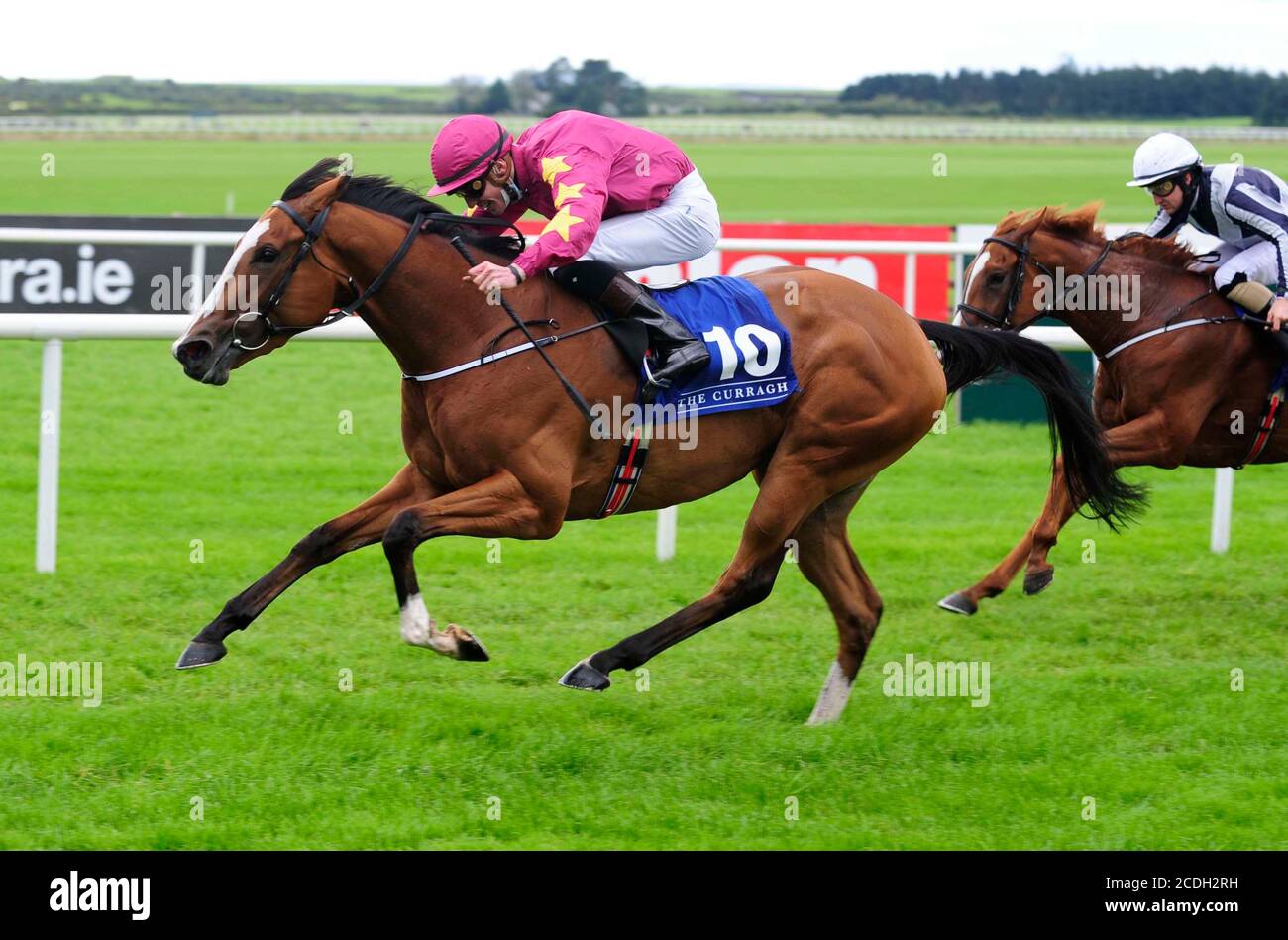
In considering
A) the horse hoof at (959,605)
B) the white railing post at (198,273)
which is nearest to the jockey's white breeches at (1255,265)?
the horse hoof at (959,605)

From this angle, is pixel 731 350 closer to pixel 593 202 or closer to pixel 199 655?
pixel 593 202

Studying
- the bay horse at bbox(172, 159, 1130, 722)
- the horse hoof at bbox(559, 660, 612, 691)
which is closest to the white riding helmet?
the bay horse at bbox(172, 159, 1130, 722)

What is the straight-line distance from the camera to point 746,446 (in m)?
4.29

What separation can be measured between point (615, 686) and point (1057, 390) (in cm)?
166

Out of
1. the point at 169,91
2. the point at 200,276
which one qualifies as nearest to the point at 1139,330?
the point at 200,276

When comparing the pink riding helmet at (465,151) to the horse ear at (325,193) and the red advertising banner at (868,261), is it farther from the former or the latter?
the red advertising banner at (868,261)

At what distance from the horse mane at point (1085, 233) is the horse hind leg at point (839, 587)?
156 centimetres

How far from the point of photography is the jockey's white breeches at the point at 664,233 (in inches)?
164

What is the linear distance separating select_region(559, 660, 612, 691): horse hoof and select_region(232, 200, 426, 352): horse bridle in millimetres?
1092

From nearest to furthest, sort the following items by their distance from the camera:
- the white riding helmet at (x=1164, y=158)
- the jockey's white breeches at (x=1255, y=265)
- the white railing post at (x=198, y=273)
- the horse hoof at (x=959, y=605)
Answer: the white riding helmet at (x=1164, y=158) < the jockey's white breeches at (x=1255, y=265) < the horse hoof at (x=959, y=605) < the white railing post at (x=198, y=273)

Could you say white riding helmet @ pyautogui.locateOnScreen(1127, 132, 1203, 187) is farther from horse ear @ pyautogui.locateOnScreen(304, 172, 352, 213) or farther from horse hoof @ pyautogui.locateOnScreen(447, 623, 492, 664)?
horse hoof @ pyautogui.locateOnScreen(447, 623, 492, 664)
